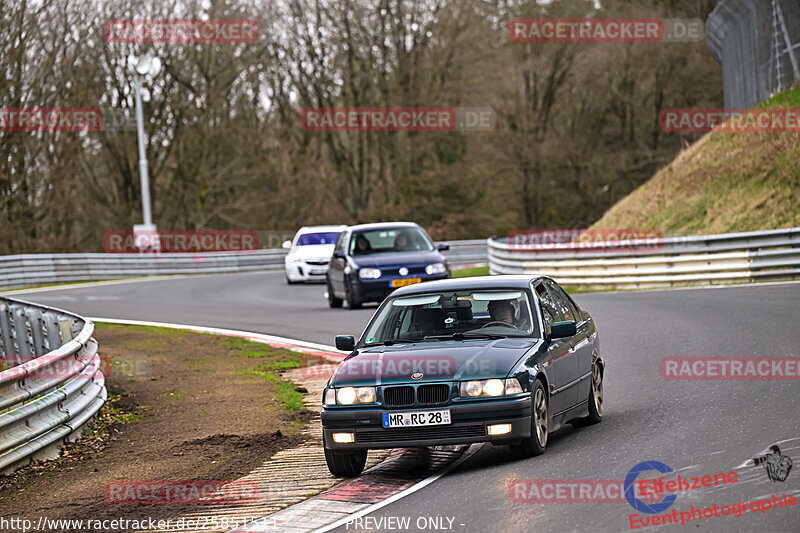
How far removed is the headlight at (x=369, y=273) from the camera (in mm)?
23000

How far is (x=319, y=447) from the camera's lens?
10.3m

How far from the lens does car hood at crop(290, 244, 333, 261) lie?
111ft

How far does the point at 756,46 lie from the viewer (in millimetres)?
33281

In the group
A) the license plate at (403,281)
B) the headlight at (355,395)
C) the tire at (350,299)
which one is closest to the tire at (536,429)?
the headlight at (355,395)

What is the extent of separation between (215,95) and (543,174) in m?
15.2

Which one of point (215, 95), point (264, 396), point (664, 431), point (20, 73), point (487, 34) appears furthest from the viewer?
point (487, 34)

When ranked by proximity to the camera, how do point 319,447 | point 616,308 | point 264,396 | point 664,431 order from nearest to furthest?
point 664,431 < point 319,447 < point 264,396 < point 616,308

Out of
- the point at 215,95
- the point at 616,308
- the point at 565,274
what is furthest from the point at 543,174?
the point at 616,308

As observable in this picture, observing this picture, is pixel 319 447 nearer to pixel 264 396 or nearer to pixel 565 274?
pixel 264 396

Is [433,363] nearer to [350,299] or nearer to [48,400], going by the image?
[48,400]

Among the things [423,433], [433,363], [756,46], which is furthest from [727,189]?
[423,433]

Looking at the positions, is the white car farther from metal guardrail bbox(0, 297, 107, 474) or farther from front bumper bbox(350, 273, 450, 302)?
metal guardrail bbox(0, 297, 107, 474)

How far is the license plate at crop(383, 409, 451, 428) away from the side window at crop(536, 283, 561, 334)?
154 cm

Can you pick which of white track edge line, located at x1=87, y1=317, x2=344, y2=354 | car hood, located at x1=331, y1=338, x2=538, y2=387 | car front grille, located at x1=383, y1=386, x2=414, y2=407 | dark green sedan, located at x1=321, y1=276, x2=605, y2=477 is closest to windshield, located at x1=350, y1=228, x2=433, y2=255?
white track edge line, located at x1=87, y1=317, x2=344, y2=354
